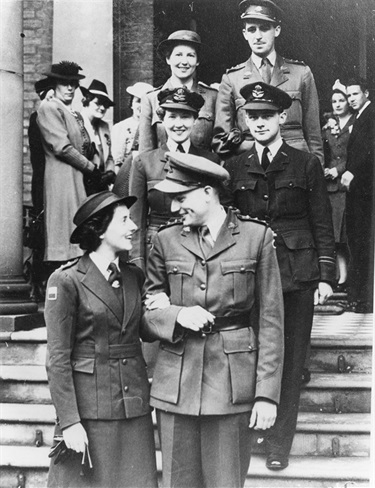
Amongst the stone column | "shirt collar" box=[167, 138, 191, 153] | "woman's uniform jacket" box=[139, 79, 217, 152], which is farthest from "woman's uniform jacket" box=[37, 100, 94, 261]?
"shirt collar" box=[167, 138, 191, 153]

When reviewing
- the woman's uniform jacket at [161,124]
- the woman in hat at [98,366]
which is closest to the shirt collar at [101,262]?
the woman in hat at [98,366]

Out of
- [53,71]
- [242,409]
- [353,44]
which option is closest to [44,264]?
[53,71]

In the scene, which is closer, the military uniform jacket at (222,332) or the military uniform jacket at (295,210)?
the military uniform jacket at (222,332)

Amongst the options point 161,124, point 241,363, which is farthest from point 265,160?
point 241,363

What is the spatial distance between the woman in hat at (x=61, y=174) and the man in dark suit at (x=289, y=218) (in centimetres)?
218

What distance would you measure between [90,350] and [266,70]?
194cm

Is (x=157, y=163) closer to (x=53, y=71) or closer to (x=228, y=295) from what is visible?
(x=228, y=295)

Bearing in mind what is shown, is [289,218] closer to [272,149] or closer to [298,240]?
[298,240]

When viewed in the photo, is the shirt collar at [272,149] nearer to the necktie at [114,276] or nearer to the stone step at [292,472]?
the necktie at [114,276]

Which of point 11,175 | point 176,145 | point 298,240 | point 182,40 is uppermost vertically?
point 182,40

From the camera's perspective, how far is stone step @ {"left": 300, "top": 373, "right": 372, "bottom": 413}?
162 inches

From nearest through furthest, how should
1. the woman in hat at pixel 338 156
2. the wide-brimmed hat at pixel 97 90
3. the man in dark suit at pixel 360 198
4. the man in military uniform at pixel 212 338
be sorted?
the man in military uniform at pixel 212 338 → the man in dark suit at pixel 360 198 → the woman in hat at pixel 338 156 → the wide-brimmed hat at pixel 97 90

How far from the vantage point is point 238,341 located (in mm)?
3055

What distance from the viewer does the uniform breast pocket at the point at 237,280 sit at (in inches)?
122
